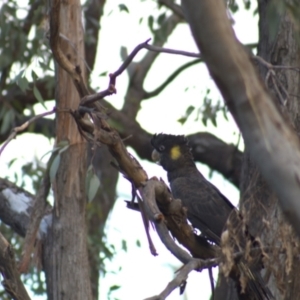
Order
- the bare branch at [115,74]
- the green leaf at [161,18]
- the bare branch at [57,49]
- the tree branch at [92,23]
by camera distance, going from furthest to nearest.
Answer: the tree branch at [92,23], the green leaf at [161,18], the bare branch at [57,49], the bare branch at [115,74]

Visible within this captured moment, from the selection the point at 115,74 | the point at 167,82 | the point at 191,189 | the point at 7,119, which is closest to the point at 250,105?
the point at 115,74

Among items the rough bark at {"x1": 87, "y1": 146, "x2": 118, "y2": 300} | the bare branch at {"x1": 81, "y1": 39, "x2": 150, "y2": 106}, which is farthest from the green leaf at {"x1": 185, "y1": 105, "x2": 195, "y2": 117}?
the bare branch at {"x1": 81, "y1": 39, "x2": 150, "y2": 106}

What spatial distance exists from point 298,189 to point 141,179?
3.48ft

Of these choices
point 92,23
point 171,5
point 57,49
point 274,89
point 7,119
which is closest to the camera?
point 57,49

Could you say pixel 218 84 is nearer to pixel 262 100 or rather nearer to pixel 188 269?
pixel 262 100

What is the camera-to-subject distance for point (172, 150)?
3.85 metres

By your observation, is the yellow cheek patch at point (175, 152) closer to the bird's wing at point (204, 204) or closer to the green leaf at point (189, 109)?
the bird's wing at point (204, 204)

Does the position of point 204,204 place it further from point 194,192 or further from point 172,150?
point 172,150

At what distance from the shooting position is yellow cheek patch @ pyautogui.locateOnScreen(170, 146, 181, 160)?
383 cm

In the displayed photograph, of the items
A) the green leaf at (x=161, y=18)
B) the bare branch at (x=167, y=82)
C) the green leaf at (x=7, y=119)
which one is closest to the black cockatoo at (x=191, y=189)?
the green leaf at (x=7, y=119)

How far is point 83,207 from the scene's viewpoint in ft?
12.2

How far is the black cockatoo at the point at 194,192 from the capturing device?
3.36 metres

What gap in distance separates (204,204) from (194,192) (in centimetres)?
13

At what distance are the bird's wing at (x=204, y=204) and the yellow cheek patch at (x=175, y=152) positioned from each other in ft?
0.40
